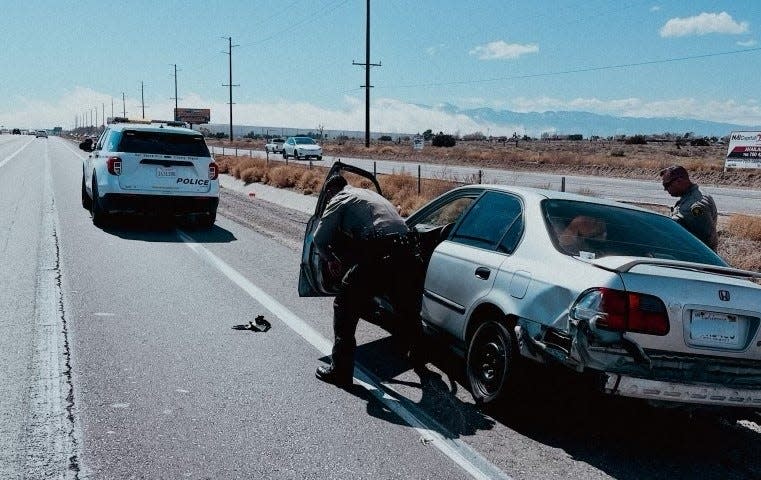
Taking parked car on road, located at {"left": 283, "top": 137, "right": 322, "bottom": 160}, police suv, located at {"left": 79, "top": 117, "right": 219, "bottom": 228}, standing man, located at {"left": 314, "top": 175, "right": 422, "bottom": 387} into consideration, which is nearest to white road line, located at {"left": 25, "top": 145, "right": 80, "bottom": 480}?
standing man, located at {"left": 314, "top": 175, "right": 422, "bottom": 387}

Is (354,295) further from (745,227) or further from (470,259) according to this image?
(745,227)

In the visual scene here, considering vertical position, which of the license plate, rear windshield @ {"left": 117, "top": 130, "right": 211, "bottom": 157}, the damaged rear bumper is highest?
rear windshield @ {"left": 117, "top": 130, "right": 211, "bottom": 157}

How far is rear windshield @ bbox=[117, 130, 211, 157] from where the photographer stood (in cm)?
1356

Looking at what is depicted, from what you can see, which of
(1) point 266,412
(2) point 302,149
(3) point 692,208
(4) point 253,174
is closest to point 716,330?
(3) point 692,208

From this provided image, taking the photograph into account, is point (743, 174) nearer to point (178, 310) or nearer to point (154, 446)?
point (178, 310)

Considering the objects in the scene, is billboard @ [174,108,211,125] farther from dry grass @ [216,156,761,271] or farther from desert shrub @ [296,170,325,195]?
desert shrub @ [296,170,325,195]

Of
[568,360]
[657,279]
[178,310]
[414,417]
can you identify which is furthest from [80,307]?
[657,279]

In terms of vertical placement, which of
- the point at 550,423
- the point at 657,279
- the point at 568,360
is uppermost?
the point at 657,279

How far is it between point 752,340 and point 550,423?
1.36 m

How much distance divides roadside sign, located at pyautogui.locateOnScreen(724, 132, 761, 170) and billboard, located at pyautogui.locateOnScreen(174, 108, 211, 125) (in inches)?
3616

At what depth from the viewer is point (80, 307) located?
7.42 metres

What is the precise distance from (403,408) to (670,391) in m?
1.74

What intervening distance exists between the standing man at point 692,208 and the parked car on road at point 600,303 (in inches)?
41.9

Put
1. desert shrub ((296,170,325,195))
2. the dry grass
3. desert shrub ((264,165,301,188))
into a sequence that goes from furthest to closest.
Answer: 1. desert shrub ((264,165,301,188))
2. desert shrub ((296,170,325,195))
3. the dry grass
